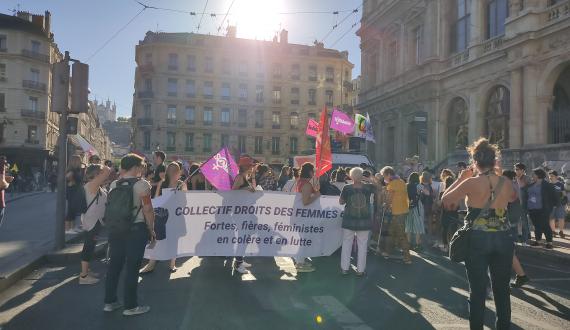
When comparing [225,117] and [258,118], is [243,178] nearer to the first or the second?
[225,117]

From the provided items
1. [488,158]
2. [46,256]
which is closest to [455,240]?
[488,158]

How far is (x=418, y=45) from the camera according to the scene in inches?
1083

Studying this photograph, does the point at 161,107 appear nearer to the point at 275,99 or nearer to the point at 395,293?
the point at 275,99

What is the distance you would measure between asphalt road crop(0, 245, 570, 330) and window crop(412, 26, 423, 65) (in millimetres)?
21718

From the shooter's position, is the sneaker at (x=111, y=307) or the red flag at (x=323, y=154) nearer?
the sneaker at (x=111, y=307)

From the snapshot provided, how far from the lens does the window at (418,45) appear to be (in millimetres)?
27092

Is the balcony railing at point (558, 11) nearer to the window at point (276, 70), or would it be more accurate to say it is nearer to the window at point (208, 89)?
the window at point (276, 70)

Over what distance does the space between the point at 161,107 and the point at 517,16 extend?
147 ft

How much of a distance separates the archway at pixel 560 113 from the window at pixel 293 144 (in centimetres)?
4150

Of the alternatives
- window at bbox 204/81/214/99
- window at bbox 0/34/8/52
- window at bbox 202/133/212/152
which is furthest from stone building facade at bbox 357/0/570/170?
window at bbox 0/34/8/52

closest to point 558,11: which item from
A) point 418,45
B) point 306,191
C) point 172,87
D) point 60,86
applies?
point 418,45

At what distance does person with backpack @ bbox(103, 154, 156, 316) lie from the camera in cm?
471

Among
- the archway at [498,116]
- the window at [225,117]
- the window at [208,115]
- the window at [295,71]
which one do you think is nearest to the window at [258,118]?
the window at [225,117]

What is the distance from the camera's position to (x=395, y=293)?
586 cm
